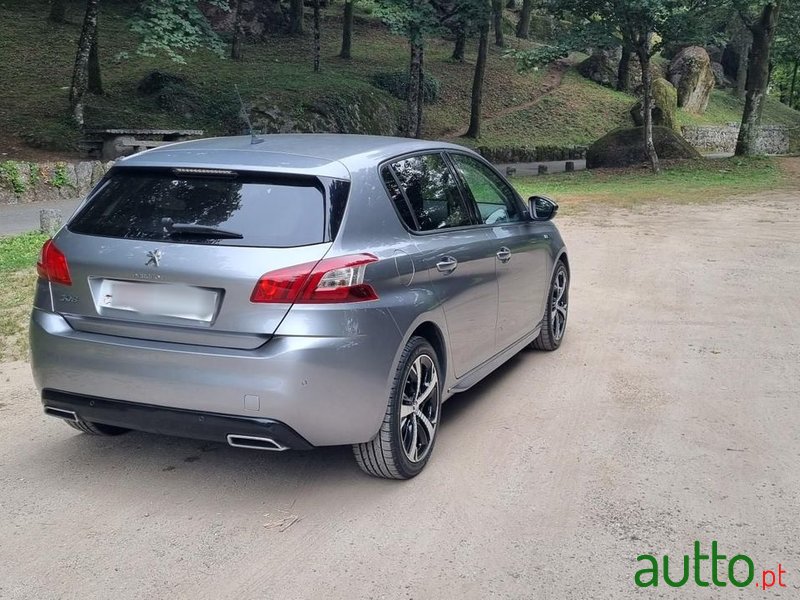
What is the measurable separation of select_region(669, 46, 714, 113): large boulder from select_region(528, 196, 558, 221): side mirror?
41.1m

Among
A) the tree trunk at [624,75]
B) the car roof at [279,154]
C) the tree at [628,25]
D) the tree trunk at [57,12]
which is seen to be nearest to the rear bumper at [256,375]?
the car roof at [279,154]

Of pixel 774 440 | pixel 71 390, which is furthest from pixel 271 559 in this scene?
pixel 774 440

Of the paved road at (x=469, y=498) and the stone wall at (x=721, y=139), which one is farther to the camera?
the stone wall at (x=721, y=139)

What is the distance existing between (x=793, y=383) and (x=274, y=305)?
3.97 meters

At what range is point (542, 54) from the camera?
75.1ft

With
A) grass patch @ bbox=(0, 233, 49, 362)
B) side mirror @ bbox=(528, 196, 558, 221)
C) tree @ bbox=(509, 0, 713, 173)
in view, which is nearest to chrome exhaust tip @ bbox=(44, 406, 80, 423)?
grass patch @ bbox=(0, 233, 49, 362)

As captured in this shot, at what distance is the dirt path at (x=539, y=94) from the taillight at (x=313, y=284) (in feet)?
98.2

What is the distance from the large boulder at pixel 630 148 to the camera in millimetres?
24781

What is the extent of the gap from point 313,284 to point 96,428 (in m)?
1.82

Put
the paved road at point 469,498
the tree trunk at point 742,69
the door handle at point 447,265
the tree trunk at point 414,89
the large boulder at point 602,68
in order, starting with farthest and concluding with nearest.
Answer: the tree trunk at point 742,69, the large boulder at point 602,68, the tree trunk at point 414,89, the door handle at point 447,265, the paved road at point 469,498

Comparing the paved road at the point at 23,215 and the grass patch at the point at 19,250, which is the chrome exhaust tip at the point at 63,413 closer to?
the grass patch at the point at 19,250

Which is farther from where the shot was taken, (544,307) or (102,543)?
(544,307)

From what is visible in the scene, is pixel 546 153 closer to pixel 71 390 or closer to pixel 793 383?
pixel 793 383

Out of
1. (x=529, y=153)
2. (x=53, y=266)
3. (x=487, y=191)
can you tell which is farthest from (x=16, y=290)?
(x=529, y=153)
